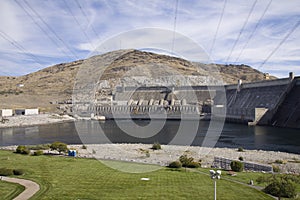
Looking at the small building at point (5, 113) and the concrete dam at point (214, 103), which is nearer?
the concrete dam at point (214, 103)

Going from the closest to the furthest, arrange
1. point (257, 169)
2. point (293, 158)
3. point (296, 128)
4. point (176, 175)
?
point (176, 175) → point (257, 169) → point (293, 158) → point (296, 128)

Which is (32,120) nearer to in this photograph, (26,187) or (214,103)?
(214,103)

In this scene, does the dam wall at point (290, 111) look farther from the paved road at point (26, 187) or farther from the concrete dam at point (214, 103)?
the paved road at point (26, 187)

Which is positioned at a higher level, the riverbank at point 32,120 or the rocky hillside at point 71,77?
the rocky hillside at point 71,77

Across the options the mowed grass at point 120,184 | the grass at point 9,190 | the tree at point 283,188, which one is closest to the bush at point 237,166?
the mowed grass at point 120,184

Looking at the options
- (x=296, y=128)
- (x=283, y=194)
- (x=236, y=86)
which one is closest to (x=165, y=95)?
(x=236, y=86)

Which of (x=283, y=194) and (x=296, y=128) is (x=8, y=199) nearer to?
(x=283, y=194)
